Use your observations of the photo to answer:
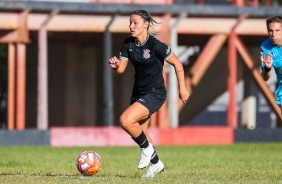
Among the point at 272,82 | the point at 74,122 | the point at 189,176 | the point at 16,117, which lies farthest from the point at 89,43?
the point at 189,176

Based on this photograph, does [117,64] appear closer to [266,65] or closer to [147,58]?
[147,58]

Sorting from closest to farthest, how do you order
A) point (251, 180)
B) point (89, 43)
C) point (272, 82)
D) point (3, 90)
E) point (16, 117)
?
point (251, 180) → point (16, 117) → point (89, 43) → point (3, 90) → point (272, 82)

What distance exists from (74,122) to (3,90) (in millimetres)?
3426

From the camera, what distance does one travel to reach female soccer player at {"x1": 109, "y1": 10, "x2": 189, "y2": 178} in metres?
11.8

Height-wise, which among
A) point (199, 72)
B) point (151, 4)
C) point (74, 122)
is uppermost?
point (151, 4)

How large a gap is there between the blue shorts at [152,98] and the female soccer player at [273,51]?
131 cm

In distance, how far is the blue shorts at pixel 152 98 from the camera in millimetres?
11875

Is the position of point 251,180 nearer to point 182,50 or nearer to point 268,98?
point 268,98

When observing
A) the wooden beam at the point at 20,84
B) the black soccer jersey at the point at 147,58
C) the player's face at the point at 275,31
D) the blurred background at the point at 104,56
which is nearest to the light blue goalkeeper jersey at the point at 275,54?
the player's face at the point at 275,31

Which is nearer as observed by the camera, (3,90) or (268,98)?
(268,98)

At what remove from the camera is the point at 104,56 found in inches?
1040

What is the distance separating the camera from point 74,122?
31641 millimetres

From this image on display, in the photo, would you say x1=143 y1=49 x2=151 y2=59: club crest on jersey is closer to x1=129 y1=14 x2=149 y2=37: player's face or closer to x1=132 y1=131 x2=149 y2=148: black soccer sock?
x1=129 y1=14 x2=149 y2=37: player's face

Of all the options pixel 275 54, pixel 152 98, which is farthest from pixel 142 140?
pixel 275 54
